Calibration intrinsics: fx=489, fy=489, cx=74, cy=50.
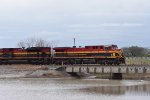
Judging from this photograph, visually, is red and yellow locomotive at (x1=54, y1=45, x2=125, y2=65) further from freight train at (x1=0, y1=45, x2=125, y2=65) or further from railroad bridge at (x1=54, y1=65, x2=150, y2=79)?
railroad bridge at (x1=54, y1=65, x2=150, y2=79)

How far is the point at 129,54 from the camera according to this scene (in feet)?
511

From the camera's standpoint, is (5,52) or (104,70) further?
(5,52)

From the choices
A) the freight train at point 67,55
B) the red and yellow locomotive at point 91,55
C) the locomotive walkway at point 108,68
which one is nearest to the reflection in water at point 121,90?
the locomotive walkway at point 108,68

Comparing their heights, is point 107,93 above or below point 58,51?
below

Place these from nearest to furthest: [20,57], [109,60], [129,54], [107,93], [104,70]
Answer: [107,93] < [104,70] < [109,60] < [20,57] < [129,54]

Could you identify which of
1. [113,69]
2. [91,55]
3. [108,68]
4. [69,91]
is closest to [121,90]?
[69,91]

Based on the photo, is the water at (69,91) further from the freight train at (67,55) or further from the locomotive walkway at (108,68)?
the freight train at (67,55)

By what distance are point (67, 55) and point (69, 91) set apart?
26666 millimetres

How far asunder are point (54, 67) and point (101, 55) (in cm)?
819

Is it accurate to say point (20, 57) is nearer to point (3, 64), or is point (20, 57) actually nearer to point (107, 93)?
point (3, 64)

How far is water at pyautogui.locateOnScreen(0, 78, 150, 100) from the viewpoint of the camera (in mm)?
44875

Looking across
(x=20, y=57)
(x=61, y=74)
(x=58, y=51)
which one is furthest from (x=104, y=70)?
(x=20, y=57)

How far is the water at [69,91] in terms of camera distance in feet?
147

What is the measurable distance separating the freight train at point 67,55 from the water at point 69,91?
13.6m
